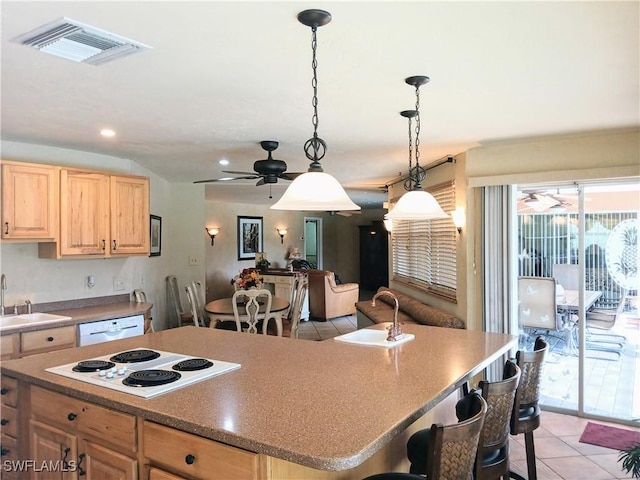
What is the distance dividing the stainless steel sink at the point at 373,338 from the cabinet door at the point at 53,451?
1501 mm

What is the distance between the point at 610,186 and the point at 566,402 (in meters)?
1.96

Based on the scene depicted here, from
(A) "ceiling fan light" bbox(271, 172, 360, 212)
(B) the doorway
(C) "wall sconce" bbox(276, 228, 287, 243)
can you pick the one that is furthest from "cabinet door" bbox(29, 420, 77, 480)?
(B) the doorway

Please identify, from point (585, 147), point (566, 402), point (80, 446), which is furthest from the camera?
point (566, 402)

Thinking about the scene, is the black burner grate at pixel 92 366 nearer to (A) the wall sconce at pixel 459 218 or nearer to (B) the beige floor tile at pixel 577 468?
(B) the beige floor tile at pixel 577 468

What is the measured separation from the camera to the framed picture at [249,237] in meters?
11.0

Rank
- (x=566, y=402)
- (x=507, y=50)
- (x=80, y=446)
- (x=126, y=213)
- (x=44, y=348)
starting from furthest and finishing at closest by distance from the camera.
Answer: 1. (x=126, y=213)
2. (x=566, y=402)
3. (x=44, y=348)
4. (x=507, y=50)
5. (x=80, y=446)

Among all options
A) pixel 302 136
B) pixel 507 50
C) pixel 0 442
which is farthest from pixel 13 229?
pixel 507 50

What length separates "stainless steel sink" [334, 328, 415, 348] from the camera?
276 cm

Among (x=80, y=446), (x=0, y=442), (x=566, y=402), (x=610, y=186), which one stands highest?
(x=610, y=186)

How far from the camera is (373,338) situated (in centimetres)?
305

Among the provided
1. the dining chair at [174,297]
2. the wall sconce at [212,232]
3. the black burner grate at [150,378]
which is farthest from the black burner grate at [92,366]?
the wall sconce at [212,232]

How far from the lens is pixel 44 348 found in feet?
12.1

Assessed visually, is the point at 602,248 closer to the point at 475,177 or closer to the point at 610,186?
the point at 610,186

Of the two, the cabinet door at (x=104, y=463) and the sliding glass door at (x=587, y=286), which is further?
the sliding glass door at (x=587, y=286)
